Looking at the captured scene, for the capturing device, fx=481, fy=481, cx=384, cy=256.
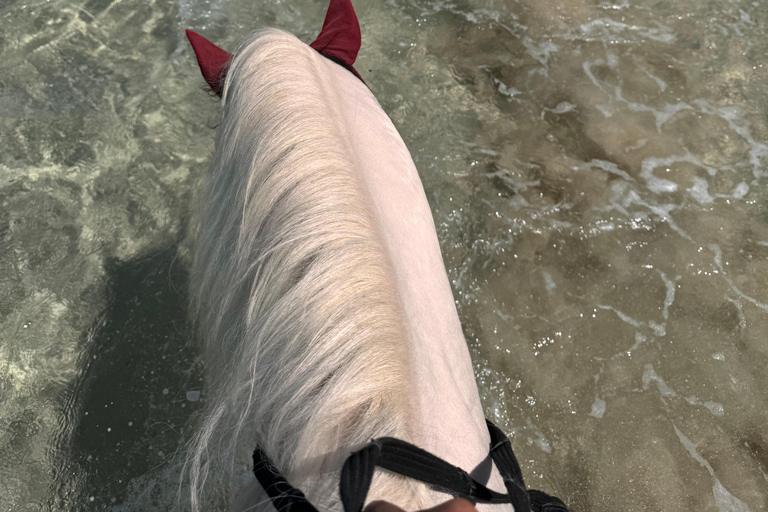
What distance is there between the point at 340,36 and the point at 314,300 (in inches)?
56.3

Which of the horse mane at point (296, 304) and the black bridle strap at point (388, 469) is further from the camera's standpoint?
the horse mane at point (296, 304)

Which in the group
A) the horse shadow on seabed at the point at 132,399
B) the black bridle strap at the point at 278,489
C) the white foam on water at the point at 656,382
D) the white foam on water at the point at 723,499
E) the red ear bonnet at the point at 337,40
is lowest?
the horse shadow on seabed at the point at 132,399

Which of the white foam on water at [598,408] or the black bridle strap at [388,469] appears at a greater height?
the black bridle strap at [388,469]

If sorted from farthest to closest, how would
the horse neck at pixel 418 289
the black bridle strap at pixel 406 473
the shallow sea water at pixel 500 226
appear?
the shallow sea water at pixel 500 226
the horse neck at pixel 418 289
the black bridle strap at pixel 406 473

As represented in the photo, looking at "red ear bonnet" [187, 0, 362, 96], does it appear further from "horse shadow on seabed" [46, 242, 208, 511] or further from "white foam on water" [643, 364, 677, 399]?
"white foam on water" [643, 364, 677, 399]

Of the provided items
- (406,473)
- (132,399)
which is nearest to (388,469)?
(406,473)

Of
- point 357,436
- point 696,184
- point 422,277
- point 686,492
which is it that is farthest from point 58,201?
point 696,184

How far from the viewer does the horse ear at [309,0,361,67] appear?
196 centimetres

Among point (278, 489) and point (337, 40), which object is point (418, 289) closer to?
point (278, 489)

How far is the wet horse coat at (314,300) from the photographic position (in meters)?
0.92

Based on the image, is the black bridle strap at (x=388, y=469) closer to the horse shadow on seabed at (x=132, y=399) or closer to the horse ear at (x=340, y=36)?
the horse shadow on seabed at (x=132, y=399)

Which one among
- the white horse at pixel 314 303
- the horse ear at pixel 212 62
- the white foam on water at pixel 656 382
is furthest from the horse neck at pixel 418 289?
the white foam on water at pixel 656 382

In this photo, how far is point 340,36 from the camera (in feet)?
6.52

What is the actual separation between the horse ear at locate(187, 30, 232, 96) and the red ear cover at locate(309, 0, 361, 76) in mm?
402
